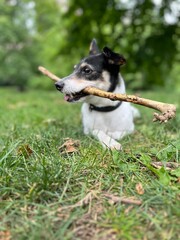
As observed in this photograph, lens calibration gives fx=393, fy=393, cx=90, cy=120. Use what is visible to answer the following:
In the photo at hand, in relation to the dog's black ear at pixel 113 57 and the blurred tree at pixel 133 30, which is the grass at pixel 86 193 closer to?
the dog's black ear at pixel 113 57

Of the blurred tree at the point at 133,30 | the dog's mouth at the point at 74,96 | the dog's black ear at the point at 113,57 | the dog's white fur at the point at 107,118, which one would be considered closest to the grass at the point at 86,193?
the dog's mouth at the point at 74,96

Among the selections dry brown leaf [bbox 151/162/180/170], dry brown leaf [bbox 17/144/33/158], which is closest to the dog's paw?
dry brown leaf [bbox 151/162/180/170]

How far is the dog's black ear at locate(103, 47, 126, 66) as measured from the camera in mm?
3594

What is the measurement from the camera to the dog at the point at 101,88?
11.4 feet

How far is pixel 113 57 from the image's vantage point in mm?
3623

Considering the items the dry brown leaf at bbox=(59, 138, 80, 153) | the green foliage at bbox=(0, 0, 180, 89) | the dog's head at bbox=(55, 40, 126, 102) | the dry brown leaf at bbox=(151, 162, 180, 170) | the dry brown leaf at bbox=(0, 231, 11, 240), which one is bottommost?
the dry brown leaf at bbox=(0, 231, 11, 240)

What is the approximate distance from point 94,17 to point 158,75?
6.69 ft

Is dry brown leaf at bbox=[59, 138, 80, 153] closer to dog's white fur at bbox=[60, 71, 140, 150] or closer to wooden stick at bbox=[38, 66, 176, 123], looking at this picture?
wooden stick at bbox=[38, 66, 176, 123]

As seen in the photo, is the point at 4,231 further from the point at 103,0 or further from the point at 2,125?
the point at 103,0

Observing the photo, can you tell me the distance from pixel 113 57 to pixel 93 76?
26cm

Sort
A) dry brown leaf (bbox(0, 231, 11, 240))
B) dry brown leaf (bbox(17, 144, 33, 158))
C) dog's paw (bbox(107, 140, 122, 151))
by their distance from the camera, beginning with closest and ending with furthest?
dry brown leaf (bbox(0, 231, 11, 240)), dry brown leaf (bbox(17, 144, 33, 158)), dog's paw (bbox(107, 140, 122, 151))

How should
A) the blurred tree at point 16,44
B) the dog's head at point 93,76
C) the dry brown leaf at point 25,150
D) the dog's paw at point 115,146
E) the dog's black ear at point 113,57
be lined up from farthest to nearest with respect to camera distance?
the blurred tree at point 16,44 < the dog's black ear at point 113,57 < the dog's head at point 93,76 < the dog's paw at point 115,146 < the dry brown leaf at point 25,150

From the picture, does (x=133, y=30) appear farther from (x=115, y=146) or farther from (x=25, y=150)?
(x=25, y=150)

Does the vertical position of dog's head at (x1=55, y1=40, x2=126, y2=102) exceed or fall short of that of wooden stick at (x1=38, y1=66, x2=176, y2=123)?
it exceeds it
